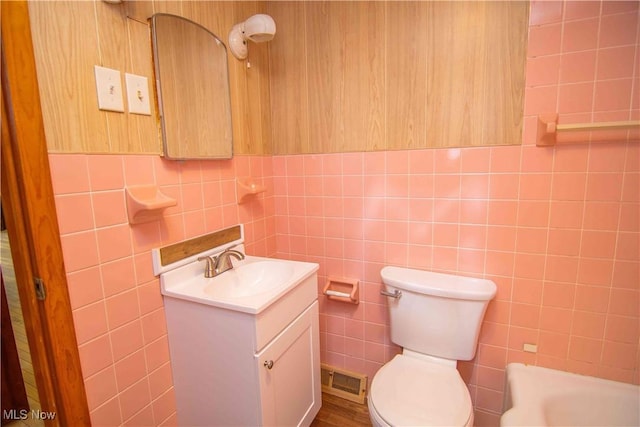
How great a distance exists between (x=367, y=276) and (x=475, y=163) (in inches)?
30.9

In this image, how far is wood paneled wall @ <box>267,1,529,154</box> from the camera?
4.37 ft

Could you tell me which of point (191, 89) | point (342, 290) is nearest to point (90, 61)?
point (191, 89)

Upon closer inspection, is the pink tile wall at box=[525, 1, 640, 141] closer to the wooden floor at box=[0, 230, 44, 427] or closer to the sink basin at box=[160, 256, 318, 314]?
the sink basin at box=[160, 256, 318, 314]

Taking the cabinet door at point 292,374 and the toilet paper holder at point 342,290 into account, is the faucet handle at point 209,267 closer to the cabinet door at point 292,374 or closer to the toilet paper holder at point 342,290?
the cabinet door at point 292,374

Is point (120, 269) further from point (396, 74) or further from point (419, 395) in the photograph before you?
point (396, 74)

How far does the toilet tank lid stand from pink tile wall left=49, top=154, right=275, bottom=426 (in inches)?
36.4

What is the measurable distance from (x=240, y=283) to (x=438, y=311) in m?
0.92

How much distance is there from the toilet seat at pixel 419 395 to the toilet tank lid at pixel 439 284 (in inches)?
13.3

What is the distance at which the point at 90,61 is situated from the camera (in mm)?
965

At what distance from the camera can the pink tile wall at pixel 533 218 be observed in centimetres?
122

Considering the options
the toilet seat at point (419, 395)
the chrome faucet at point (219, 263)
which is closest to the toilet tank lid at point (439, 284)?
the toilet seat at point (419, 395)

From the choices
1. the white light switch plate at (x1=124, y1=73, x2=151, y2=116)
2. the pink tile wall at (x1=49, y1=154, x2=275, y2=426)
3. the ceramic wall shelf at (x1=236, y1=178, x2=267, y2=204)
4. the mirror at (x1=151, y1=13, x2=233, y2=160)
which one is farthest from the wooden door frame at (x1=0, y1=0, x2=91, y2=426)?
the ceramic wall shelf at (x1=236, y1=178, x2=267, y2=204)

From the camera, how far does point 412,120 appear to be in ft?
4.91

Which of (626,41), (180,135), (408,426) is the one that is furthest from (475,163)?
(180,135)
